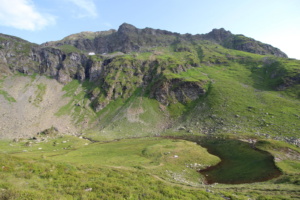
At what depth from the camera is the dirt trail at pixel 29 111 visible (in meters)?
135

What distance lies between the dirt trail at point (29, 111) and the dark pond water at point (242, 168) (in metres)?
127

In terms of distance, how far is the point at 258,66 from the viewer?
200 metres

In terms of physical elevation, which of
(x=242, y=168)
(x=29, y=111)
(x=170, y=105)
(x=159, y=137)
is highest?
(x=170, y=105)

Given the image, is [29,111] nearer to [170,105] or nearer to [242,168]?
[170,105]

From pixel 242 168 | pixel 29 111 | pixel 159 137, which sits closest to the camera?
pixel 242 168

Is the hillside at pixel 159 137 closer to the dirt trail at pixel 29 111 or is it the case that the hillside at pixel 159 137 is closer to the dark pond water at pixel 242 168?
the dark pond water at pixel 242 168

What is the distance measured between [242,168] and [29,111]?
596 feet

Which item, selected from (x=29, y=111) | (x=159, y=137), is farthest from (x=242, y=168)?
(x=29, y=111)

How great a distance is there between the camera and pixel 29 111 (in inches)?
6304

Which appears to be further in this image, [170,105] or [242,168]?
[170,105]

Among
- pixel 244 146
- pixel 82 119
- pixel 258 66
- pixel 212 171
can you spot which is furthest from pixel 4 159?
pixel 258 66

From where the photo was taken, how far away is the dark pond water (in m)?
37.8

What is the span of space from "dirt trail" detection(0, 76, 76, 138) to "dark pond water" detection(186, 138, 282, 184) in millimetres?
126624

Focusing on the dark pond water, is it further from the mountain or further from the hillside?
the mountain
